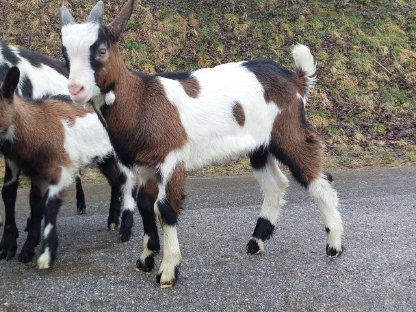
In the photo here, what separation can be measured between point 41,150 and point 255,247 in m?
2.22

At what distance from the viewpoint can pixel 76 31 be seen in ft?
13.7

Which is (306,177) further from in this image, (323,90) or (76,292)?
(323,90)

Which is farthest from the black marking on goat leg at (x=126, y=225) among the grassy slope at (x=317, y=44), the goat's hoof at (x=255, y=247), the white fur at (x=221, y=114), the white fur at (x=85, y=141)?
the grassy slope at (x=317, y=44)

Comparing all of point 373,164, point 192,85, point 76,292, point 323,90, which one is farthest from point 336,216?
point 323,90

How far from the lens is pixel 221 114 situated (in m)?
4.98

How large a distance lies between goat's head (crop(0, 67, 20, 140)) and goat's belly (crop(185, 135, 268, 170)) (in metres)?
1.67

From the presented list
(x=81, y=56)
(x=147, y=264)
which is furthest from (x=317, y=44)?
(x=81, y=56)

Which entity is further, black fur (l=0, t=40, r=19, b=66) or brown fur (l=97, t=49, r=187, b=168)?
black fur (l=0, t=40, r=19, b=66)

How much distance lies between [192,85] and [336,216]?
5.88 feet

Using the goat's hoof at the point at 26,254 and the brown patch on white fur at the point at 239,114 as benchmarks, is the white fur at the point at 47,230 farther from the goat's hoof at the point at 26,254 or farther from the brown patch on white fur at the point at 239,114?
the brown patch on white fur at the point at 239,114

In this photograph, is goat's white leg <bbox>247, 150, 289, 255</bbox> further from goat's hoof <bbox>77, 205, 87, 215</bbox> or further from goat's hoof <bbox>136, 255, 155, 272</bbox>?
goat's hoof <bbox>77, 205, 87, 215</bbox>

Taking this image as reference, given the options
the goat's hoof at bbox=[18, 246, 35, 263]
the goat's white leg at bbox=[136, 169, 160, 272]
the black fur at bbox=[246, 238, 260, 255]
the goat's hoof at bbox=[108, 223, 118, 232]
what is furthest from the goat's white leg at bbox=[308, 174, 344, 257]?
the goat's hoof at bbox=[18, 246, 35, 263]

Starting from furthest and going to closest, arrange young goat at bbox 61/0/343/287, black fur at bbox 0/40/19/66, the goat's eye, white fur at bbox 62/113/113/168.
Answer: black fur at bbox 0/40/19/66
white fur at bbox 62/113/113/168
young goat at bbox 61/0/343/287
the goat's eye

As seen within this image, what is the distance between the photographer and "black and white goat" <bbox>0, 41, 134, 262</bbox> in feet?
18.7
